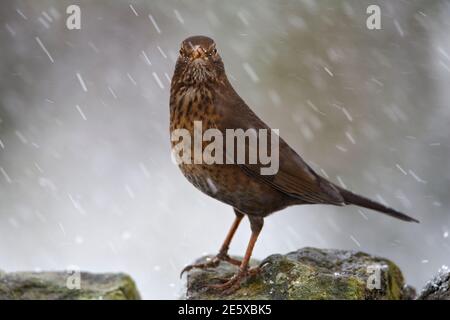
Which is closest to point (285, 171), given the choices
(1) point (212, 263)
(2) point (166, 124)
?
(1) point (212, 263)

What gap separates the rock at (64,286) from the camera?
4.83 meters

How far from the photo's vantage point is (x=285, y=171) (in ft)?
15.8

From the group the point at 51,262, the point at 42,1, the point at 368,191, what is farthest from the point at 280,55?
the point at 51,262

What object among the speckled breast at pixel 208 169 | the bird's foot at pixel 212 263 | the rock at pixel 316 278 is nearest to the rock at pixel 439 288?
the rock at pixel 316 278

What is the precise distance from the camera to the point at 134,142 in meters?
9.19

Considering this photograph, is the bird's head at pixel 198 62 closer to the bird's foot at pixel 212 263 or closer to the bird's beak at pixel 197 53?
the bird's beak at pixel 197 53

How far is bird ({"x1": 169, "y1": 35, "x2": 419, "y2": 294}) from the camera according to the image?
4.54 meters

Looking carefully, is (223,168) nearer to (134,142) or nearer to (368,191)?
(368,191)

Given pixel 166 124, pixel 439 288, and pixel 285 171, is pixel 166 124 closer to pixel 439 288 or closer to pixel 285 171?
pixel 285 171

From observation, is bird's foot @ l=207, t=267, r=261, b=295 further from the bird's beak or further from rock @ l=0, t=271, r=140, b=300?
the bird's beak

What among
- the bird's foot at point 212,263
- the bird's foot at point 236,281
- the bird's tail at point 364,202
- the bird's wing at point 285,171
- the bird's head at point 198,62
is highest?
the bird's head at point 198,62

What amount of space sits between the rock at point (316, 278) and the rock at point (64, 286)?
0.55 metres
